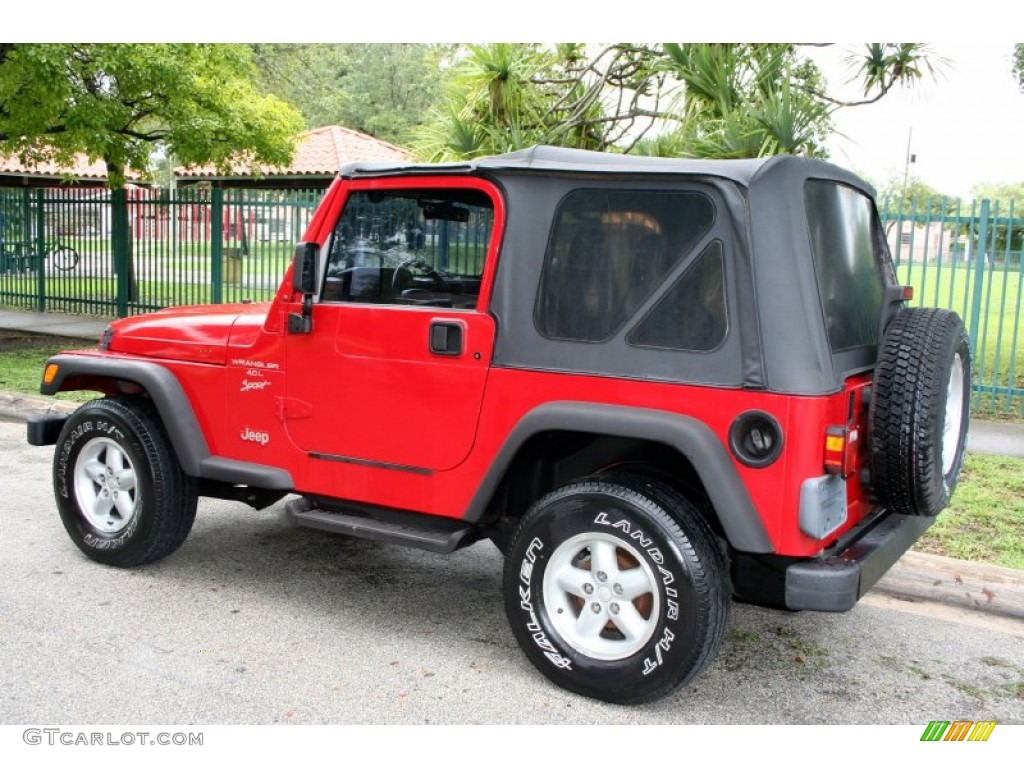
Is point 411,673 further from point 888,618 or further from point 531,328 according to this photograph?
→ point 888,618

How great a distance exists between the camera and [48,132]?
11.8m

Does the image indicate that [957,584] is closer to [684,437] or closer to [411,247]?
[684,437]

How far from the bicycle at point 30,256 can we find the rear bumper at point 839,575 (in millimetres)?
15411

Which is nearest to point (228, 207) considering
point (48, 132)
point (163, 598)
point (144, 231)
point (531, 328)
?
point (144, 231)

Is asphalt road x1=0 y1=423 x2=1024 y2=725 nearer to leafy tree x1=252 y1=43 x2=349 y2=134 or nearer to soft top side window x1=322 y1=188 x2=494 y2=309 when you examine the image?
soft top side window x1=322 y1=188 x2=494 y2=309

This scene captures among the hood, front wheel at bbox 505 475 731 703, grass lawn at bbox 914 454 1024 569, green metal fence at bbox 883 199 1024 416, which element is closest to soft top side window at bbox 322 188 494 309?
the hood

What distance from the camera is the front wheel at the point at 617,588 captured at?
356cm

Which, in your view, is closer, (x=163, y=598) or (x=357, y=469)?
(x=357, y=469)

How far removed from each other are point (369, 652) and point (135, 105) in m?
9.80

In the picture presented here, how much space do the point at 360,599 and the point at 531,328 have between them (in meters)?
1.75

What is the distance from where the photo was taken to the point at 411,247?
4.32 meters

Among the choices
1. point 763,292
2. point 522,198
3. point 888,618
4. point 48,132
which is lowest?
point 888,618

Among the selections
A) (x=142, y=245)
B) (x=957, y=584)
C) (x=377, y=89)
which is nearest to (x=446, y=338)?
(x=957, y=584)

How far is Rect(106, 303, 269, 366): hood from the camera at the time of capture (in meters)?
4.75
